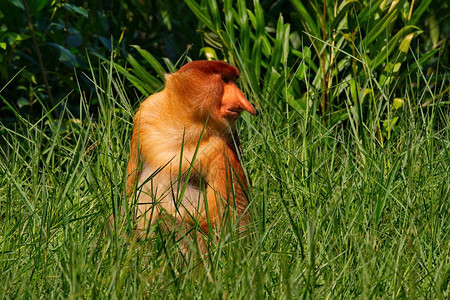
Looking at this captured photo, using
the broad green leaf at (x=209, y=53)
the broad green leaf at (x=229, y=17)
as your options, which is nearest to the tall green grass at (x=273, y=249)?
the broad green leaf at (x=229, y=17)

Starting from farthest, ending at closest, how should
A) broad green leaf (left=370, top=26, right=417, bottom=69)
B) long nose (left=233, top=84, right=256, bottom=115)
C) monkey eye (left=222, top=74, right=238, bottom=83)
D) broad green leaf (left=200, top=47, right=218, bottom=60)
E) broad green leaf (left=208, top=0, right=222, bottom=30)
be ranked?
broad green leaf (left=200, top=47, right=218, bottom=60)
broad green leaf (left=208, top=0, right=222, bottom=30)
broad green leaf (left=370, top=26, right=417, bottom=69)
monkey eye (left=222, top=74, right=238, bottom=83)
long nose (left=233, top=84, right=256, bottom=115)

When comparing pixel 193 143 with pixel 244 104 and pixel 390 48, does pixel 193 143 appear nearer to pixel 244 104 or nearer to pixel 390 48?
pixel 244 104

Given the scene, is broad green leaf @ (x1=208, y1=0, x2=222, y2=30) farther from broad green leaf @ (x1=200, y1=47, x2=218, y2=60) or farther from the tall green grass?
the tall green grass

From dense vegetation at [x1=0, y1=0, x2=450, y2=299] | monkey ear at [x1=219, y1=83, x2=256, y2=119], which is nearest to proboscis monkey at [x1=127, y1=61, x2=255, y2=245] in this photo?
monkey ear at [x1=219, y1=83, x2=256, y2=119]

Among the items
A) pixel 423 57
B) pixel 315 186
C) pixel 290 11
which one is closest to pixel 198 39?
pixel 290 11

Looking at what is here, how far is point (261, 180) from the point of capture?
9.87 feet

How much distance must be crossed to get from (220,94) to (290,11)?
207 centimetres

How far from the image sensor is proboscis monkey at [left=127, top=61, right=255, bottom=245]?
247 centimetres

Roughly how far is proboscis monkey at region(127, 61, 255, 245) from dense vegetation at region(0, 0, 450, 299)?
0.13 metres

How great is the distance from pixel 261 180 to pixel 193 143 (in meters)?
0.60

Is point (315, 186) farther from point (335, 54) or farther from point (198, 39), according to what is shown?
point (198, 39)

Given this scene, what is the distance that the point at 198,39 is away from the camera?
14.6 feet

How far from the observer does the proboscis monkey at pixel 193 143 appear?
247 centimetres

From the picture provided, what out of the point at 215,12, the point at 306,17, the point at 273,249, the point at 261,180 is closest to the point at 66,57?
the point at 215,12
